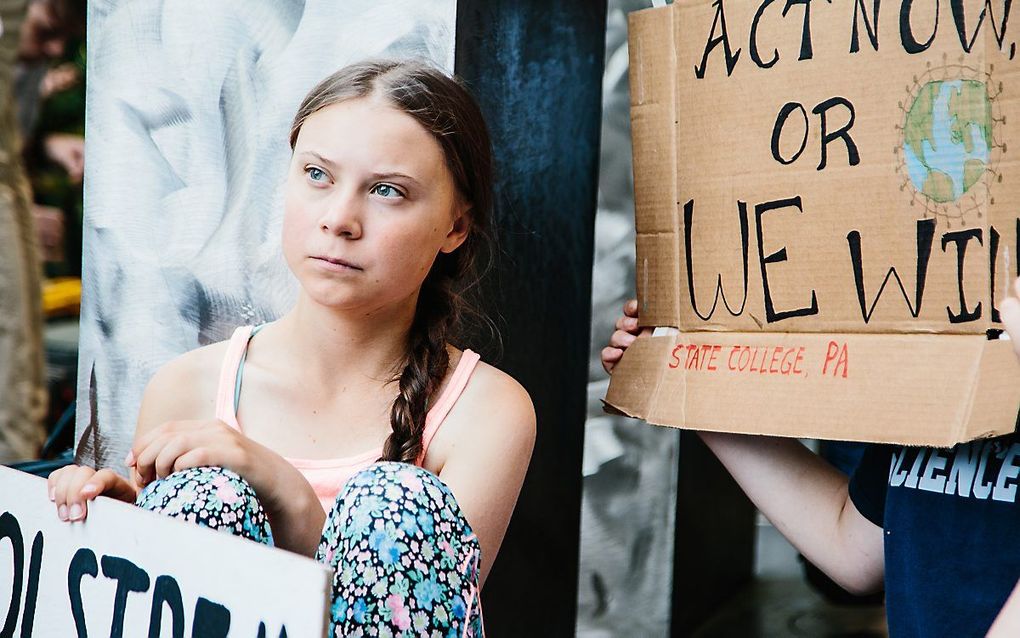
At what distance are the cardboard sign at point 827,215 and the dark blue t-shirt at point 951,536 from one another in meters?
0.08

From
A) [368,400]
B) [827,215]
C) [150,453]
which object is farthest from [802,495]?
[150,453]

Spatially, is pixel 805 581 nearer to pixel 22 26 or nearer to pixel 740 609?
pixel 740 609

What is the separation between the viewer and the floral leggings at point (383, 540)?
3.49 feet

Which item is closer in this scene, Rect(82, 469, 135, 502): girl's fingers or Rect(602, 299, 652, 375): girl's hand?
Rect(82, 469, 135, 502): girl's fingers

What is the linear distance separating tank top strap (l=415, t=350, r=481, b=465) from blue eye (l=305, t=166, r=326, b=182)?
312mm

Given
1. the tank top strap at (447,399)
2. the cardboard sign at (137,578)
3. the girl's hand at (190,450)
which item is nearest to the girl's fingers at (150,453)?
the girl's hand at (190,450)

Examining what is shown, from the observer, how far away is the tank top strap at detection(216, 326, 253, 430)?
1.46m

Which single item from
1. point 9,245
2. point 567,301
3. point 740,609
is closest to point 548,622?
point 567,301

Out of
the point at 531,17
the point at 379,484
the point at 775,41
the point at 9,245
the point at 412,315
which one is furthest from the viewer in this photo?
the point at 9,245

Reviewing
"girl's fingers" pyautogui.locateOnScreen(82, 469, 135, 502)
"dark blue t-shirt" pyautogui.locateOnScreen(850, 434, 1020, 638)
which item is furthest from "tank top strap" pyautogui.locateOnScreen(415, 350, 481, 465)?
"dark blue t-shirt" pyautogui.locateOnScreen(850, 434, 1020, 638)

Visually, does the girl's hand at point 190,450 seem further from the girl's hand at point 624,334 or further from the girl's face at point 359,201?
the girl's hand at point 624,334

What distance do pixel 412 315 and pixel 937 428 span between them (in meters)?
0.71

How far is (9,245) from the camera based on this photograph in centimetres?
205

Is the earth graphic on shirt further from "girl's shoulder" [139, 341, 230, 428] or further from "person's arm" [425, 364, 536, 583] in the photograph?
"girl's shoulder" [139, 341, 230, 428]
